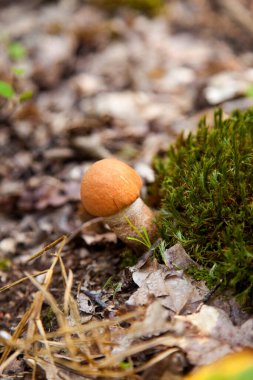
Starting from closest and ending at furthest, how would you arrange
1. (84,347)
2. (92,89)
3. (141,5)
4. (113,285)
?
(84,347) → (113,285) → (92,89) → (141,5)

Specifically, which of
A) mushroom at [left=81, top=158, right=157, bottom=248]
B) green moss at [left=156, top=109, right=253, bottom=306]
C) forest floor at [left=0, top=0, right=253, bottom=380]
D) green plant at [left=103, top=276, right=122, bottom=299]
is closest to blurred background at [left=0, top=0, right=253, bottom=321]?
forest floor at [left=0, top=0, right=253, bottom=380]

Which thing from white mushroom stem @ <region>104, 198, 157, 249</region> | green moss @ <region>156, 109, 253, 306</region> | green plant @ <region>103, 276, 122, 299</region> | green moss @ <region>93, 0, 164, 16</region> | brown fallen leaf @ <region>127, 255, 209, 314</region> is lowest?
green plant @ <region>103, 276, 122, 299</region>

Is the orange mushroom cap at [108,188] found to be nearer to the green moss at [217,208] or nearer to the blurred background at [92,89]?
the green moss at [217,208]

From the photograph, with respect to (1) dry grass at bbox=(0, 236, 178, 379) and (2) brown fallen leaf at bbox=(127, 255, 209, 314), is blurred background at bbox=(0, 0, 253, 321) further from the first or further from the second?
(1) dry grass at bbox=(0, 236, 178, 379)

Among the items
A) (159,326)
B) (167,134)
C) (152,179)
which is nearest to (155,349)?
(159,326)

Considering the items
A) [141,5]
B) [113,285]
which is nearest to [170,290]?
[113,285]

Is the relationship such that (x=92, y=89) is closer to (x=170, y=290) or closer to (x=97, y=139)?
(x=97, y=139)
